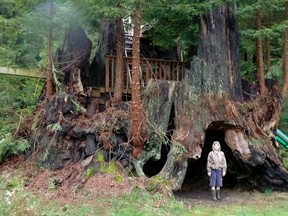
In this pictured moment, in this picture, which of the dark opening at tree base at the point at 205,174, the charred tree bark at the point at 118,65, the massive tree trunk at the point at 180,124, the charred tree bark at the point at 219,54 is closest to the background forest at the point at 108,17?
the charred tree bark at the point at 219,54

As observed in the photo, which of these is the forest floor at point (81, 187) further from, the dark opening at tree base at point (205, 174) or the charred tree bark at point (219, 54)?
the charred tree bark at point (219, 54)

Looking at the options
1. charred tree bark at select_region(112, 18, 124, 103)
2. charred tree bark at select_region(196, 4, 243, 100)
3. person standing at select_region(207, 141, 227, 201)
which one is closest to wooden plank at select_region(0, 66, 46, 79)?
charred tree bark at select_region(112, 18, 124, 103)

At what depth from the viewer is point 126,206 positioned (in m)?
7.93

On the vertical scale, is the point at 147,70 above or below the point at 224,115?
above

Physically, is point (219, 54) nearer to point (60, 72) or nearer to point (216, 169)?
point (216, 169)

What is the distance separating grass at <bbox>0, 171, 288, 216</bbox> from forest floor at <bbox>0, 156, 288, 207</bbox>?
169 mm

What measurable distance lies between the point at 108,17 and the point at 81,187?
4.82m

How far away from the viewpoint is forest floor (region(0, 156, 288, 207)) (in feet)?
28.6

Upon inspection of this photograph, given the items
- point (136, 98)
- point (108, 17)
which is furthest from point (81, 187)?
point (108, 17)

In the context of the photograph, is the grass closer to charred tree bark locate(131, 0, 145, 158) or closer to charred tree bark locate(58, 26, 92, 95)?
charred tree bark locate(131, 0, 145, 158)

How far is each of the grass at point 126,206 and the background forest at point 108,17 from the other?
9.20 feet

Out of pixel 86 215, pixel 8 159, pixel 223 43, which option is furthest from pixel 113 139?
pixel 223 43

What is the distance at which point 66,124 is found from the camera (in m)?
10.3

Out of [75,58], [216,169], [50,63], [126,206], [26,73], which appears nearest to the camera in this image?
[126,206]
